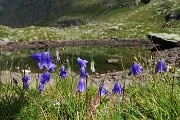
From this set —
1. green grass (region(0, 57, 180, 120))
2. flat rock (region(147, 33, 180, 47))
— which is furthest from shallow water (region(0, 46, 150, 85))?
flat rock (region(147, 33, 180, 47))

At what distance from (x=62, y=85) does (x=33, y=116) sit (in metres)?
1.46

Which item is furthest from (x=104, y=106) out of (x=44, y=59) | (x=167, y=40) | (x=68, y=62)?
(x=167, y=40)

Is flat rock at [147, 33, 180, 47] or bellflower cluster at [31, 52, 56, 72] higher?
bellflower cluster at [31, 52, 56, 72]

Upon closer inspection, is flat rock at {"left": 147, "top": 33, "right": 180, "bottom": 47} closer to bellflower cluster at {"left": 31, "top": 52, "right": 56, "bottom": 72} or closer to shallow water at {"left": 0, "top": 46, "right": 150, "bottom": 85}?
shallow water at {"left": 0, "top": 46, "right": 150, "bottom": 85}

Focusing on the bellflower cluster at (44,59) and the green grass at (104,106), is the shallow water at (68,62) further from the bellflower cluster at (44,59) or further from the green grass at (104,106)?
the green grass at (104,106)

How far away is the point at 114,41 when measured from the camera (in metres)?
106

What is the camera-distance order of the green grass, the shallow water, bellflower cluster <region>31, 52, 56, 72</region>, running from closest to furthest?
bellflower cluster <region>31, 52, 56, 72</region> → the green grass → the shallow water

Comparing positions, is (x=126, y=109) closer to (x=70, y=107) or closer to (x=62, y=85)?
(x=70, y=107)

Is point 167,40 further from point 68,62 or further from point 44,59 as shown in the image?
point 44,59

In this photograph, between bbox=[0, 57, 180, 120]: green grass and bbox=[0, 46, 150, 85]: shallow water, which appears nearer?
bbox=[0, 57, 180, 120]: green grass

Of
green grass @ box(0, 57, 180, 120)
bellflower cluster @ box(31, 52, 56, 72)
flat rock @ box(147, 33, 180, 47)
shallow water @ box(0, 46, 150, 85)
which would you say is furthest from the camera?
flat rock @ box(147, 33, 180, 47)

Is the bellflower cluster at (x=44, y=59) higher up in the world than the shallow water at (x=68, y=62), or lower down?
higher up

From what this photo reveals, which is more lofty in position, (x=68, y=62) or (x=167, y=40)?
(x=68, y=62)

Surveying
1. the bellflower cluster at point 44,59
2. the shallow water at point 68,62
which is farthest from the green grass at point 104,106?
the bellflower cluster at point 44,59
